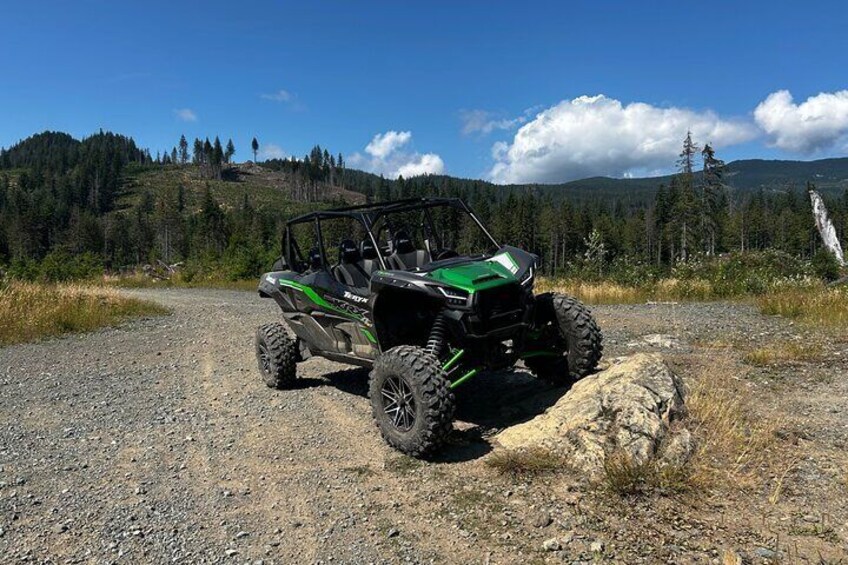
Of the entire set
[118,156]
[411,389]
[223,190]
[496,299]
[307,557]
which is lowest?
[307,557]

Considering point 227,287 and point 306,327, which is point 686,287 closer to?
point 306,327

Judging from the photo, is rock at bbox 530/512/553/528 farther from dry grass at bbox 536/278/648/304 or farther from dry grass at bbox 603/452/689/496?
dry grass at bbox 536/278/648/304

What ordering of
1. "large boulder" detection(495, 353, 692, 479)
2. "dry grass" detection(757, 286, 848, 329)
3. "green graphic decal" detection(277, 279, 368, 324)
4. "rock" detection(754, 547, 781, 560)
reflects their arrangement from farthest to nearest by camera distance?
"dry grass" detection(757, 286, 848, 329), "green graphic decal" detection(277, 279, 368, 324), "large boulder" detection(495, 353, 692, 479), "rock" detection(754, 547, 781, 560)

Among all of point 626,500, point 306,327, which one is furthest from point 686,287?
point 626,500

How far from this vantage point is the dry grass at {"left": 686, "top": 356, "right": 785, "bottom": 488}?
430 centimetres

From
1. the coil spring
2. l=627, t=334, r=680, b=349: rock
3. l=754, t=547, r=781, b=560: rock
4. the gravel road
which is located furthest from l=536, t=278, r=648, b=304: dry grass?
l=754, t=547, r=781, b=560: rock

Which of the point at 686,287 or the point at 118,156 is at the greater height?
the point at 118,156

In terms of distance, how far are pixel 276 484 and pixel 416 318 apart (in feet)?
8.31

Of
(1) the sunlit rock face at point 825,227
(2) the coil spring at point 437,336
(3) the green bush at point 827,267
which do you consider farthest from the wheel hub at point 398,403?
(1) the sunlit rock face at point 825,227

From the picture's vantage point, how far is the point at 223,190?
179375 millimetres

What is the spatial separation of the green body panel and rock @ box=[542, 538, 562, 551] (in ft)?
7.93

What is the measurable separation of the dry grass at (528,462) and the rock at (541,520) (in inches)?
25.6

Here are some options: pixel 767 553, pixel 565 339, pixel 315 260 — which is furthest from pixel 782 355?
pixel 315 260

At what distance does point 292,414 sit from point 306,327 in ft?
4.26
